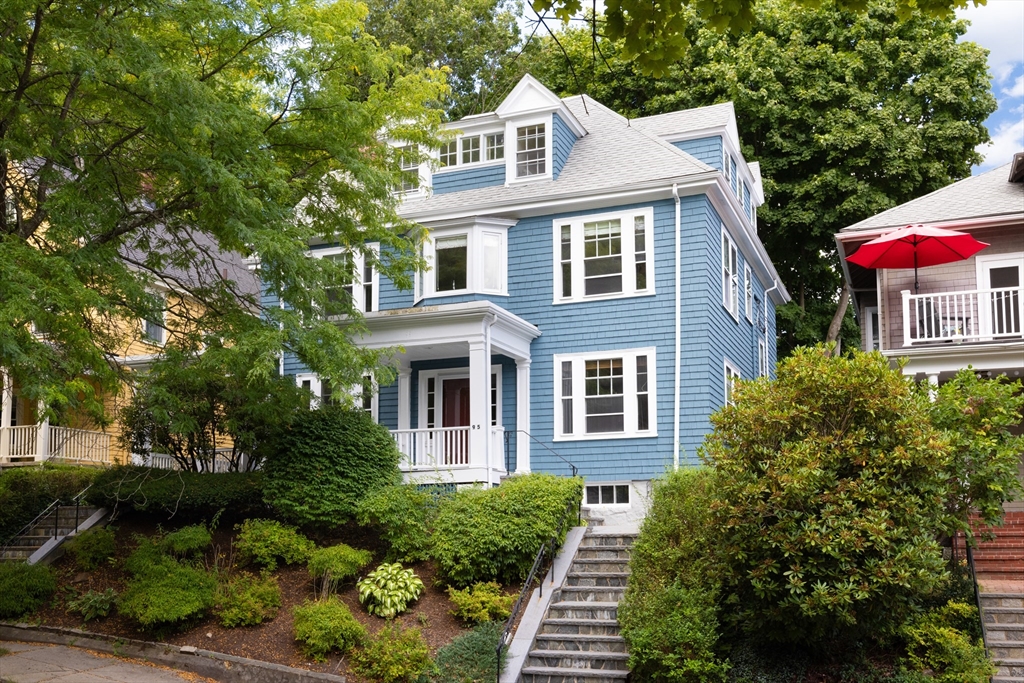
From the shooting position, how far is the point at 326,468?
16406 mm

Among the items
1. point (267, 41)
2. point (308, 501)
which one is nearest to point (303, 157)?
point (267, 41)

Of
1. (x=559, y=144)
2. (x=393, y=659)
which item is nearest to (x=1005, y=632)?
(x=393, y=659)

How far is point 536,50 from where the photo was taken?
34.3m

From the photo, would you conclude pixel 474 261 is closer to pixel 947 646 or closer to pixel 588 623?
pixel 588 623

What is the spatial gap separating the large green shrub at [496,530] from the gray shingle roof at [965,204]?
9.42m

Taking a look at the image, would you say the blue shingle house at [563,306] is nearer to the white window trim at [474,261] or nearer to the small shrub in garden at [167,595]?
the white window trim at [474,261]

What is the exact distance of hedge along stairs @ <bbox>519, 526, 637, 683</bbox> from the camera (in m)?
13.0

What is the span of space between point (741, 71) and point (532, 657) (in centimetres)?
2178

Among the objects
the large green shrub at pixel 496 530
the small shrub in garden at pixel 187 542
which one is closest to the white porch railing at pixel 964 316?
the large green shrub at pixel 496 530

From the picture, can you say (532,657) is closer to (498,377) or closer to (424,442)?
(424,442)

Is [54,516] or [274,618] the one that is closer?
[274,618]

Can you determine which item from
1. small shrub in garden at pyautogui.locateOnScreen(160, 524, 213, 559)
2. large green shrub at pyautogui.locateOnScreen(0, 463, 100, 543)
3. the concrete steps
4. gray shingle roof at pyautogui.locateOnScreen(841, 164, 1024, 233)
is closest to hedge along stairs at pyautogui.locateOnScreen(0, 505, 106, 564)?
large green shrub at pyautogui.locateOnScreen(0, 463, 100, 543)

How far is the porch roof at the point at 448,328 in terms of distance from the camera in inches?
755

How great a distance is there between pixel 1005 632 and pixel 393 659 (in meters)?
7.42
